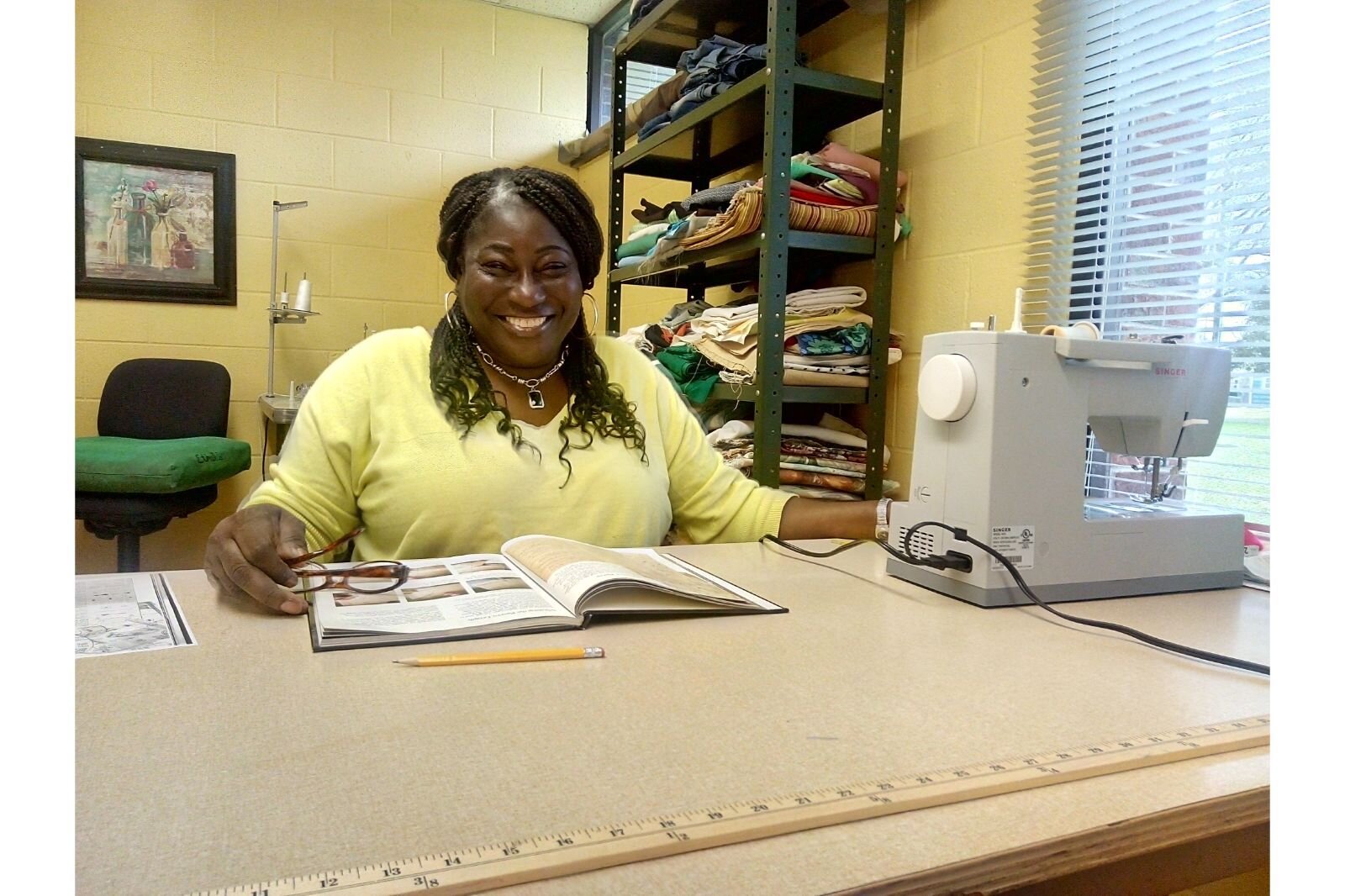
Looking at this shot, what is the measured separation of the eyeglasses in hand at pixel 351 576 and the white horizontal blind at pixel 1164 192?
108 cm

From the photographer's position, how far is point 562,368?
1529mm

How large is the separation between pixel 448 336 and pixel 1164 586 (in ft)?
3.65

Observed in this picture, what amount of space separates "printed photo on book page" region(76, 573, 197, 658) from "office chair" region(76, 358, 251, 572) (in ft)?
4.66

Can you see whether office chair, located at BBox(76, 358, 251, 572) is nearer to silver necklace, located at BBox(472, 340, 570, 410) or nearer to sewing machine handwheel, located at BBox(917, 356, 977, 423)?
silver necklace, located at BBox(472, 340, 570, 410)

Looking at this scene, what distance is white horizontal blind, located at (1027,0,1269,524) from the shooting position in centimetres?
127

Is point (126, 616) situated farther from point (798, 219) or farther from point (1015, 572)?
point (798, 219)

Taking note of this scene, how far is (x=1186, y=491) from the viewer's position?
1.39m

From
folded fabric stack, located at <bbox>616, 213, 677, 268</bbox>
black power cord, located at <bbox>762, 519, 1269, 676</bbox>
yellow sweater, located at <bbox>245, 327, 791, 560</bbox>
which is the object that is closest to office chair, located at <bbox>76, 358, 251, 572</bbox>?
yellow sweater, located at <bbox>245, 327, 791, 560</bbox>

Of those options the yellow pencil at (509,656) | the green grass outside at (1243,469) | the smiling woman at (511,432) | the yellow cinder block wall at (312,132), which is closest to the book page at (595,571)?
the yellow pencil at (509,656)

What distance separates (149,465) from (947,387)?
226cm

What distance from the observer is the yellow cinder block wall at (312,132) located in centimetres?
306

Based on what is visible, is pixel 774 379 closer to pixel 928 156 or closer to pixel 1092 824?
pixel 928 156

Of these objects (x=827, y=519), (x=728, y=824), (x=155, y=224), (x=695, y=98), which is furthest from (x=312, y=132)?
(x=728, y=824)

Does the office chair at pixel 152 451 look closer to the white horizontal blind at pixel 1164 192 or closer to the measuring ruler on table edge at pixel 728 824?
the measuring ruler on table edge at pixel 728 824
